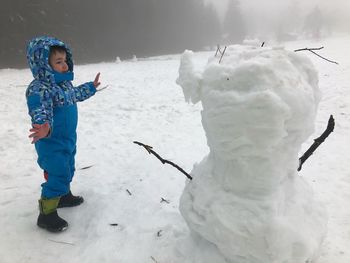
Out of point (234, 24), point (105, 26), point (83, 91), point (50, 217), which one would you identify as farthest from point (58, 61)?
point (234, 24)

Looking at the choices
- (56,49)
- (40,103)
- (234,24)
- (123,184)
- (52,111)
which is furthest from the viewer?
(234,24)

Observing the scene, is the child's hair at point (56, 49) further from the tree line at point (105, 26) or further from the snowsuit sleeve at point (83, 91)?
the tree line at point (105, 26)

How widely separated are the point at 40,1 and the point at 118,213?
19.9 meters

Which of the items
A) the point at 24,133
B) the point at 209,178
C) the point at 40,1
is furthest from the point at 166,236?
the point at 40,1

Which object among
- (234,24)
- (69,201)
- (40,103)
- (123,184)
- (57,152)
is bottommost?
(234,24)

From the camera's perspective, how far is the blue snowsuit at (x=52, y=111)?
9.69 feet

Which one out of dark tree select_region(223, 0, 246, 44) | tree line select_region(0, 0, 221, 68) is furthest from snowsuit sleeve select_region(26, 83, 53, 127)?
dark tree select_region(223, 0, 246, 44)

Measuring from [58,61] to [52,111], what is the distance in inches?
20.4

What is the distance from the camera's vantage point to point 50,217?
10.5ft

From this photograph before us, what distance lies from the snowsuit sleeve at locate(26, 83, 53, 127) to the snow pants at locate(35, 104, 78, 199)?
190 millimetres

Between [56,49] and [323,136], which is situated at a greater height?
[56,49]

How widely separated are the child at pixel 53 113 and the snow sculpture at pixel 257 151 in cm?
135

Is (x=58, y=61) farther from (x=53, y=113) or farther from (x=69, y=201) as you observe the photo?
(x=69, y=201)

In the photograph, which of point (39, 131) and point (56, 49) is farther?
point (56, 49)
